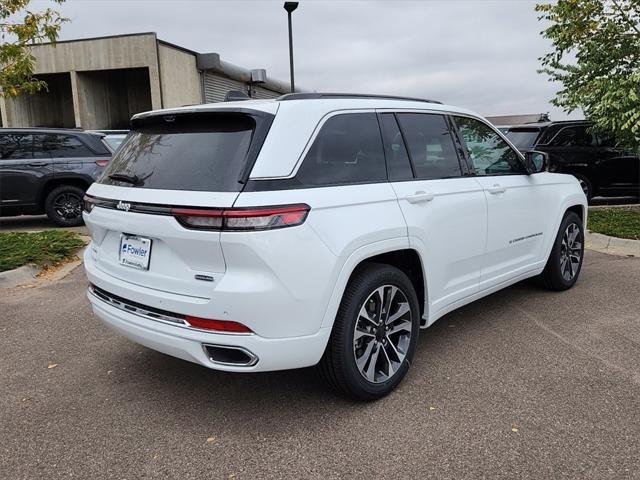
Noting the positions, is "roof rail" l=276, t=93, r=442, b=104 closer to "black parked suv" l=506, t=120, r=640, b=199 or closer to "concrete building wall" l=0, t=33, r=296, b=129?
"black parked suv" l=506, t=120, r=640, b=199

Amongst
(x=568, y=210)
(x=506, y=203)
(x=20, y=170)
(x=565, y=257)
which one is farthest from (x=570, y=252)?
(x=20, y=170)

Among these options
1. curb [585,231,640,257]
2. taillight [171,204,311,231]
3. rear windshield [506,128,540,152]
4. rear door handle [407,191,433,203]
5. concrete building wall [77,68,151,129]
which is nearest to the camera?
taillight [171,204,311,231]

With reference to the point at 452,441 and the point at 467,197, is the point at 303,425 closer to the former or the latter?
the point at 452,441

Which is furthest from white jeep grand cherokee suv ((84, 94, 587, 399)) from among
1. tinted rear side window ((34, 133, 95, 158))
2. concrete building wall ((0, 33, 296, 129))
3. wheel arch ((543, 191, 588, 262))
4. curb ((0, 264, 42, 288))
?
concrete building wall ((0, 33, 296, 129))

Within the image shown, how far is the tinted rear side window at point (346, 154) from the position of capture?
2943 mm

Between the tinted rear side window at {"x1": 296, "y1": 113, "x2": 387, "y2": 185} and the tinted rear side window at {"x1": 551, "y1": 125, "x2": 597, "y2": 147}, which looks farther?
the tinted rear side window at {"x1": 551, "y1": 125, "x2": 597, "y2": 147}

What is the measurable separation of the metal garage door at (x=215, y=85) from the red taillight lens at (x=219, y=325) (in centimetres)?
2202

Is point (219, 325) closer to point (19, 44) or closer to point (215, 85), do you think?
point (19, 44)

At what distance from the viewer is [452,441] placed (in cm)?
280

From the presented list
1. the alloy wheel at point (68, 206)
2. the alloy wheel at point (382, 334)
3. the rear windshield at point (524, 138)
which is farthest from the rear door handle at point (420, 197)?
the rear windshield at point (524, 138)

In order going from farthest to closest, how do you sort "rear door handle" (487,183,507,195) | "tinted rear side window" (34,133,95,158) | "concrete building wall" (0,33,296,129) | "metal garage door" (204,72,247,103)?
"metal garage door" (204,72,247,103) → "concrete building wall" (0,33,296,129) → "tinted rear side window" (34,133,95,158) → "rear door handle" (487,183,507,195)

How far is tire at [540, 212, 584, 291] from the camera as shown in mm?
5168

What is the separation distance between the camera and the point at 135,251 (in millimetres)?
3014

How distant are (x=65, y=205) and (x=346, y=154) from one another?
8.02 meters
